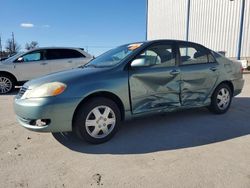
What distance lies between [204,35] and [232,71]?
13737 millimetres

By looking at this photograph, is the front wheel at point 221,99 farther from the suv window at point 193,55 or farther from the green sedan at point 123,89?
the suv window at point 193,55

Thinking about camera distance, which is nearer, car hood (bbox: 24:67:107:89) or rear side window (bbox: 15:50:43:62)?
car hood (bbox: 24:67:107:89)

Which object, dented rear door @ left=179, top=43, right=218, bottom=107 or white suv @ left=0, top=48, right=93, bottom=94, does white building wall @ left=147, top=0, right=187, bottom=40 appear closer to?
white suv @ left=0, top=48, right=93, bottom=94

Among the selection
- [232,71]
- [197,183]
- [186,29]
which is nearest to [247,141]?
[197,183]

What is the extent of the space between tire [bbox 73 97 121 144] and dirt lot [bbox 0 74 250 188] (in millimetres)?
149

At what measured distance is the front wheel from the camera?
5035 millimetres

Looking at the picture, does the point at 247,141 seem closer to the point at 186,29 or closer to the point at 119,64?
the point at 119,64

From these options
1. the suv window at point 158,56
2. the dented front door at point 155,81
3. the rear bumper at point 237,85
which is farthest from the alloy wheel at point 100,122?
the rear bumper at point 237,85

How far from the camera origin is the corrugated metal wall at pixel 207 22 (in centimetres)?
1510

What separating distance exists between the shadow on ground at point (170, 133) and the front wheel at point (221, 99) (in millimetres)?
128

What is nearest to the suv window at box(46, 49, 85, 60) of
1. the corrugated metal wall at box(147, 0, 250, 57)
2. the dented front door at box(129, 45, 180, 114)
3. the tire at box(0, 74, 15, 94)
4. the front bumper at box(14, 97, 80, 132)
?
the tire at box(0, 74, 15, 94)

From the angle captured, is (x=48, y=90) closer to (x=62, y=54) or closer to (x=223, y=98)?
(x=223, y=98)

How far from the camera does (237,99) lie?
6.90 m

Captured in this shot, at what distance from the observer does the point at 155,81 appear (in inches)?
162
